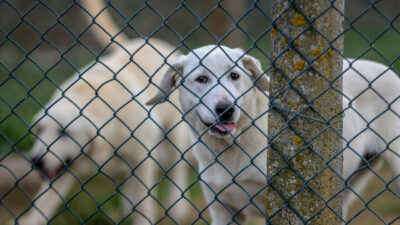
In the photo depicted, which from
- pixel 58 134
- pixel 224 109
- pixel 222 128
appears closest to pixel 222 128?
pixel 222 128

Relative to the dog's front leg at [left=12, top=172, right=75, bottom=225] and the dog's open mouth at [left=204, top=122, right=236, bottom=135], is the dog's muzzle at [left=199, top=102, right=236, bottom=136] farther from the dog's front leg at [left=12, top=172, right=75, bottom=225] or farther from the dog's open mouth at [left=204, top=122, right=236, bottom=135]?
the dog's front leg at [left=12, top=172, right=75, bottom=225]

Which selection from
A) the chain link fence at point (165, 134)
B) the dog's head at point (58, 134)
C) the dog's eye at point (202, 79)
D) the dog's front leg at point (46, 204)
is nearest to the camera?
the chain link fence at point (165, 134)

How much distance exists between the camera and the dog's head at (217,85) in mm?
2627

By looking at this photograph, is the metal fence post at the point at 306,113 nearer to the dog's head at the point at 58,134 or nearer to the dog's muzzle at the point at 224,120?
the dog's muzzle at the point at 224,120

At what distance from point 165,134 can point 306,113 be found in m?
0.66

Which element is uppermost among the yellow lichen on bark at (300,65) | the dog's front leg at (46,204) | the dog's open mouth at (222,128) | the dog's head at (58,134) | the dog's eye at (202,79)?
the yellow lichen on bark at (300,65)

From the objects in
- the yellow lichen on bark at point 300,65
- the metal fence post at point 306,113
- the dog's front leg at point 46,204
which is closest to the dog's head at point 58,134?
the dog's front leg at point 46,204

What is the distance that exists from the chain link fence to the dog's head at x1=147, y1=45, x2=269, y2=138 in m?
0.01

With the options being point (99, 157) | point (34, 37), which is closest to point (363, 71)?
point (99, 157)

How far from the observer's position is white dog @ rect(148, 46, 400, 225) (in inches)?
106

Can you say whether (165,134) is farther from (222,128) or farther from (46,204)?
(46,204)

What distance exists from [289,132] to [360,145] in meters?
1.37

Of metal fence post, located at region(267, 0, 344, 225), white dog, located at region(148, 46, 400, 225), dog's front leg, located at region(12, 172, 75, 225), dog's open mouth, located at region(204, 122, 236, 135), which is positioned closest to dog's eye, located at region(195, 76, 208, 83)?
white dog, located at region(148, 46, 400, 225)

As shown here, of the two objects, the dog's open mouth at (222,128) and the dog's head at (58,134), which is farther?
the dog's head at (58,134)
